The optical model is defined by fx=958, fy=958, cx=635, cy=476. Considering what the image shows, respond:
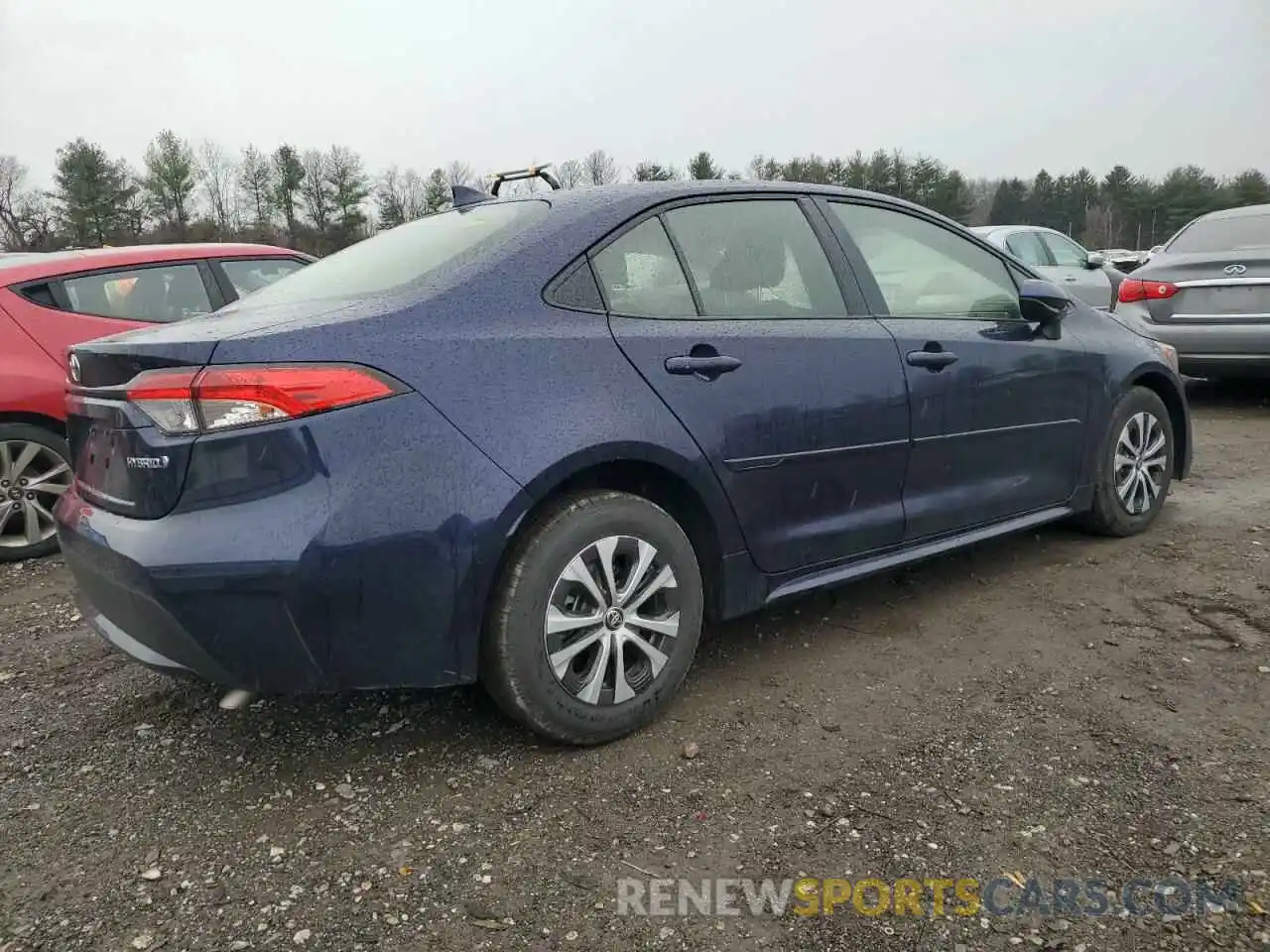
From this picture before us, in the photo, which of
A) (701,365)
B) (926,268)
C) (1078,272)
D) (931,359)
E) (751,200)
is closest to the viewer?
(701,365)

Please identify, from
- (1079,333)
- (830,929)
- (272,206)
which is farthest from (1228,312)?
(272,206)

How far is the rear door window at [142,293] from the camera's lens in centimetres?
498

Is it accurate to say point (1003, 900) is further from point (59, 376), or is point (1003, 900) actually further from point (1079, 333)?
point (59, 376)

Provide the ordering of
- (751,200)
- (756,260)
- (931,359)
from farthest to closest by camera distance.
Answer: (931,359) < (751,200) < (756,260)

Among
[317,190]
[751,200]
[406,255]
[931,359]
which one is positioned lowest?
[931,359]

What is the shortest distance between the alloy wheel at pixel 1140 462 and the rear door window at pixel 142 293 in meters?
4.46

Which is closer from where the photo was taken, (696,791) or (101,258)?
(696,791)

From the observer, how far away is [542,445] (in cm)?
240

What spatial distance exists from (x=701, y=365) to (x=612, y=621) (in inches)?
30.2

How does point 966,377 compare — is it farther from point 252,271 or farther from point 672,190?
point 252,271

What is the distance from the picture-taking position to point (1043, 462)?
12.5ft

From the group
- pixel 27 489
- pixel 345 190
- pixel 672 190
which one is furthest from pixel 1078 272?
pixel 345 190

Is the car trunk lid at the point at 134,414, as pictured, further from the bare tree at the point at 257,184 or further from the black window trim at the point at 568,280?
the bare tree at the point at 257,184

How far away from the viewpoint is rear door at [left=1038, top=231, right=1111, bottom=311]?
11.0m
